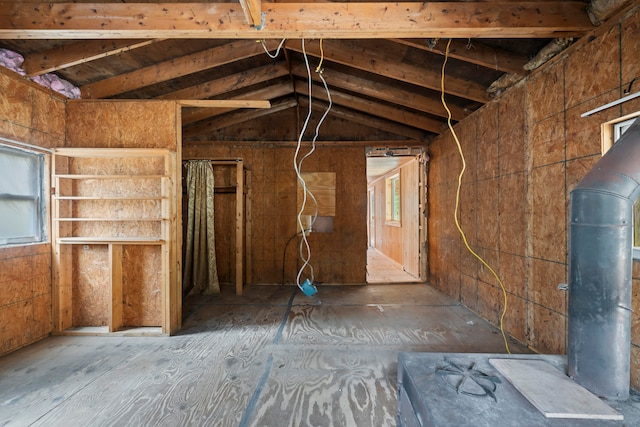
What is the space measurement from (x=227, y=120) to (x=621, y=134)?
15.5ft

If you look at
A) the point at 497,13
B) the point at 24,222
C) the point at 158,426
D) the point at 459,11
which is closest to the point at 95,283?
the point at 24,222

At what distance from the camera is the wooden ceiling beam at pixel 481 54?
2.53 m

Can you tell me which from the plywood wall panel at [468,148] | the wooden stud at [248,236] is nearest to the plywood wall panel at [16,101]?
the wooden stud at [248,236]

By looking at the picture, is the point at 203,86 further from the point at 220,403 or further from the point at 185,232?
the point at 220,403

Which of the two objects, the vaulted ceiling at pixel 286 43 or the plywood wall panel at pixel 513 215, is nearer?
the vaulted ceiling at pixel 286 43

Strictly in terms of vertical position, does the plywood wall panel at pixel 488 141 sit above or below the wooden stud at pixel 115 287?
above

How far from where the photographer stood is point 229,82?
3678 mm

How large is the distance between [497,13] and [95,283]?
448cm

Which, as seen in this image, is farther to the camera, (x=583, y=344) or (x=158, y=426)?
(x=158, y=426)

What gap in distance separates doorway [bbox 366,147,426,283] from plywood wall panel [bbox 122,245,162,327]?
359cm

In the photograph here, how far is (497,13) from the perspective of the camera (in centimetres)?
198

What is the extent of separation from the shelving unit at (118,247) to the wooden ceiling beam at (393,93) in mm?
2350

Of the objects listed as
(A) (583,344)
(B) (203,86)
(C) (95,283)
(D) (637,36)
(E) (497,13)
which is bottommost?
(C) (95,283)

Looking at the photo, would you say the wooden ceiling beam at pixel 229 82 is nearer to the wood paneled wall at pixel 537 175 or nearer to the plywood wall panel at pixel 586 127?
the wood paneled wall at pixel 537 175
